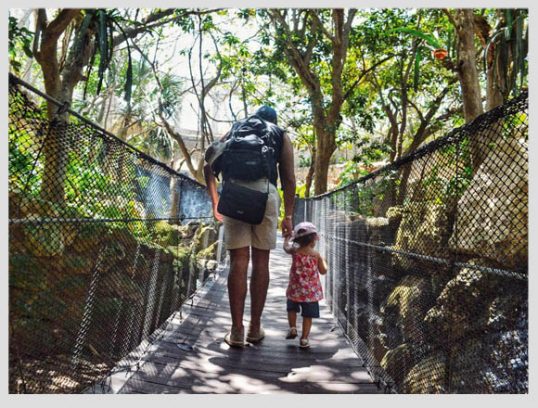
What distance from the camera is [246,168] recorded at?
271cm

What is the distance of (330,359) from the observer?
106 inches

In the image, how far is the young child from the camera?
2.99 meters

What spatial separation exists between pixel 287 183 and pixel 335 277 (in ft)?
4.40

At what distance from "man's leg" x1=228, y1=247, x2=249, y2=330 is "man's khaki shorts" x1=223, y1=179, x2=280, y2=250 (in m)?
0.05

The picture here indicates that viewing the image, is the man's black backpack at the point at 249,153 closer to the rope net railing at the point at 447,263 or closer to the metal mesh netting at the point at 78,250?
the metal mesh netting at the point at 78,250

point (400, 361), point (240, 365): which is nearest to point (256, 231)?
point (240, 365)

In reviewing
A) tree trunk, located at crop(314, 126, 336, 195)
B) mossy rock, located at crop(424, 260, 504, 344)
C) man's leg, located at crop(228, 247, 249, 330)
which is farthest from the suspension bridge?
tree trunk, located at crop(314, 126, 336, 195)

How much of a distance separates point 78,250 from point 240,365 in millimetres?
1077

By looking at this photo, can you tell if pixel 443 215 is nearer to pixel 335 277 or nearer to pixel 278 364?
pixel 278 364

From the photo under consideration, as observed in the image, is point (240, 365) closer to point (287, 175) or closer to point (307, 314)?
point (307, 314)

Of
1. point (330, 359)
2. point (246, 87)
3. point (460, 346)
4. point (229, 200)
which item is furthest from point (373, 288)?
point (246, 87)

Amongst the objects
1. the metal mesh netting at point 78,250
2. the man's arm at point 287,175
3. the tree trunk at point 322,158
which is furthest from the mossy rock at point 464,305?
the tree trunk at point 322,158

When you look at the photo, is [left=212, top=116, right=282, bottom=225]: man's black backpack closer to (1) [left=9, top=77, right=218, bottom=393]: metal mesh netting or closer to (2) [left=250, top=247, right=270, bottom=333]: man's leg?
(2) [left=250, top=247, right=270, bottom=333]: man's leg

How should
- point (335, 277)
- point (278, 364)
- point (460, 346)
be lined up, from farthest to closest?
point (335, 277)
point (278, 364)
point (460, 346)
